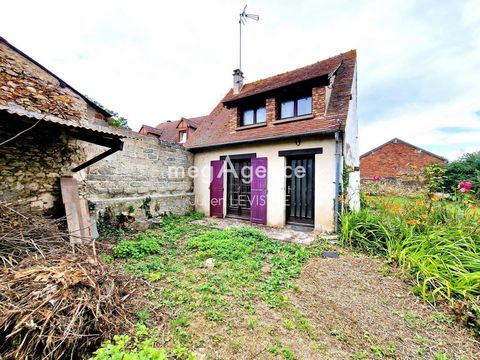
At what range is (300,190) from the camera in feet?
21.8

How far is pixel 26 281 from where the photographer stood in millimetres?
1880

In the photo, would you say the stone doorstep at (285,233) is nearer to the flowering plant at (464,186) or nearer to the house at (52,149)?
the flowering plant at (464,186)

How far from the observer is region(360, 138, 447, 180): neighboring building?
59.0 feet

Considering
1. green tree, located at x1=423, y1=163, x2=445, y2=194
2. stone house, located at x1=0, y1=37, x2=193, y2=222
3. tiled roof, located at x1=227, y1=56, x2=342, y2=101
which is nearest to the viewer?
stone house, located at x1=0, y1=37, x2=193, y2=222

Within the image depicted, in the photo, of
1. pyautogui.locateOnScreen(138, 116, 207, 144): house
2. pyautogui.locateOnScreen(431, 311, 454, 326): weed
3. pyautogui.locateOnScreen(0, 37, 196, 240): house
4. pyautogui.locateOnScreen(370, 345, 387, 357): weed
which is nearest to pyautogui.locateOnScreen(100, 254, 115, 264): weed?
pyautogui.locateOnScreen(0, 37, 196, 240): house

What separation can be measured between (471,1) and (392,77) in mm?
5184

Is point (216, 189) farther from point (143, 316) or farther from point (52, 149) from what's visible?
point (143, 316)

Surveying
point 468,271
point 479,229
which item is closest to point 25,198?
point 468,271

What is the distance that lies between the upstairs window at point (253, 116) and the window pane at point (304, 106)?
4.30 ft

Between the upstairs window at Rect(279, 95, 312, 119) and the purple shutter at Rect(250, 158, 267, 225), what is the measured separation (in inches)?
78.2

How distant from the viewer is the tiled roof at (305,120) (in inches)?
236

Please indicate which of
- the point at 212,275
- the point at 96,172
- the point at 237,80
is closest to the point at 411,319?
the point at 212,275

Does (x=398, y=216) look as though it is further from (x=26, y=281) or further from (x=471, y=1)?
(x=26, y=281)

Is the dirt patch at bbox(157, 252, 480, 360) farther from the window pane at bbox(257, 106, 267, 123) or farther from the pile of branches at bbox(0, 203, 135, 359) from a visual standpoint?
the window pane at bbox(257, 106, 267, 123)
